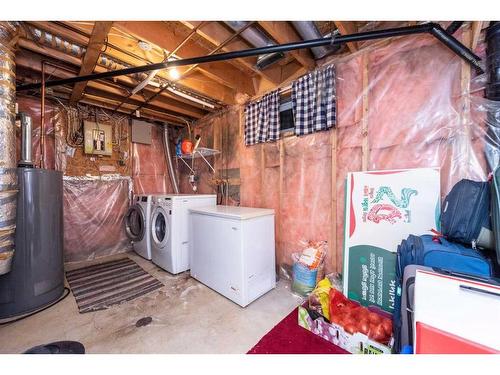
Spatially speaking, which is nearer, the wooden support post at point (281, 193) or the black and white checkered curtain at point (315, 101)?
the black and white checkered curtain at point (315, 101)

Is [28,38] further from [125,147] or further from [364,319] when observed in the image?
[364,319]

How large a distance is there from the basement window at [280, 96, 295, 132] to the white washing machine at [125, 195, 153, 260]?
7.29 feet

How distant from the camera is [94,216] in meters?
3.29

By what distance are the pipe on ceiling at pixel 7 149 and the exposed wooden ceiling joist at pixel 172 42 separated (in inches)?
35.8

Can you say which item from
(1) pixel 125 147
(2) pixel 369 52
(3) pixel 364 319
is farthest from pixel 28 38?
(3) pixel 364 319

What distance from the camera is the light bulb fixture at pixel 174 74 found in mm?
2254

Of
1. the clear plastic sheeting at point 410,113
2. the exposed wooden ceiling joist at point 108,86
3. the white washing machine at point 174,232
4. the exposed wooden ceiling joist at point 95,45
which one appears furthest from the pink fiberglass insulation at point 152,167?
the clear plastic sheeting at point 410,113

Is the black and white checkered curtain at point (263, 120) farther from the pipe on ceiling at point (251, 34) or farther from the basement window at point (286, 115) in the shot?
the pipe on ceiling at point (251, 34)

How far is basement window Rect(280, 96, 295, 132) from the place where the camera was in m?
2.43

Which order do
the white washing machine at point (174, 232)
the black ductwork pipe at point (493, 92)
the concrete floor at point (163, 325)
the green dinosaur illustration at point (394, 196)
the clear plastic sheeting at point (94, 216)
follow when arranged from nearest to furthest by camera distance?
the black ductwork pipe at point (493, 92)
the concrete floor at point (163, 325)
the green dinosaur illustration at point (394, 196)
the white washing machine at point (174, 232)
the clear plastic sheeting at point (94, 216)

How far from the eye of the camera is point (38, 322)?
1762 millimetres

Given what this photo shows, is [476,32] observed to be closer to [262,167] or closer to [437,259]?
[437,259]

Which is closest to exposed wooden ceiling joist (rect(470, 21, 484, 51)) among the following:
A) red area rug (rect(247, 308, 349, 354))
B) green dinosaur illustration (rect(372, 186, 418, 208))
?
green dinosaur illustration (rect(372, 186, 418, 208))

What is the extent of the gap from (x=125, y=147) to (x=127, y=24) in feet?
8.22
